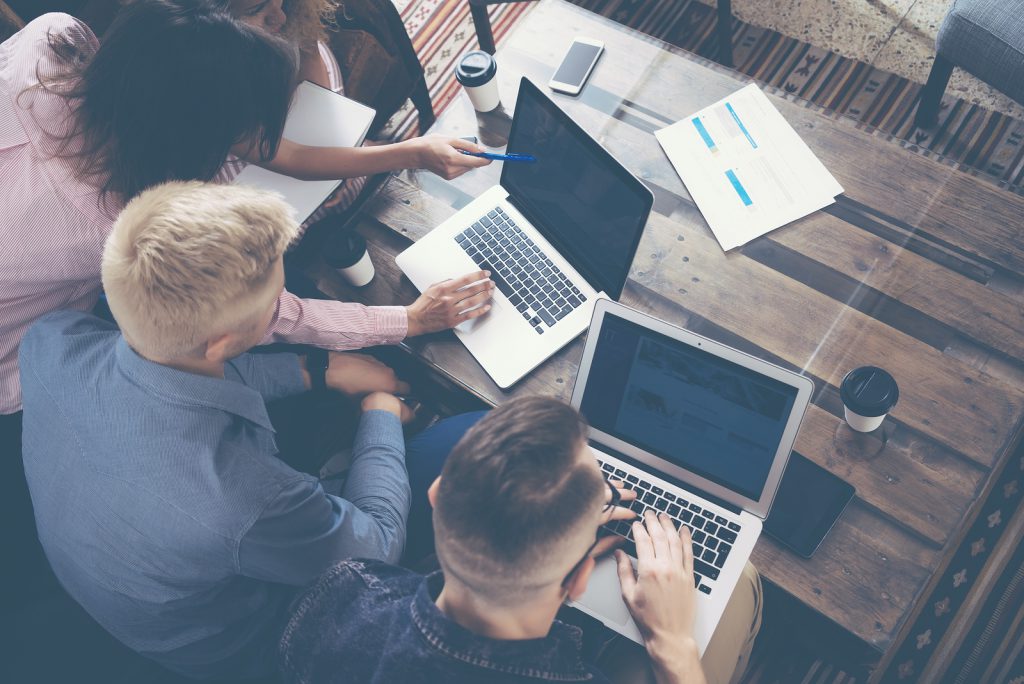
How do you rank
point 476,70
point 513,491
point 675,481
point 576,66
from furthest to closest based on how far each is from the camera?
point 576,66 < point 476,70 < point 675,481 < point 513,491

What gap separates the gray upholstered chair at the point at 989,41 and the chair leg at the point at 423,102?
152 centimetres

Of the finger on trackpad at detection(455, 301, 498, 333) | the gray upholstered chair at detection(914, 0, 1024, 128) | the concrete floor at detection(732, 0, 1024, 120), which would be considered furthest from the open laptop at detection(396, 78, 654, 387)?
the concrete floor at detection(732, 0, 1024, 120)

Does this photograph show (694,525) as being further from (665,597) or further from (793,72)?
(793,72)

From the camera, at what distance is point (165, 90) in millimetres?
1455

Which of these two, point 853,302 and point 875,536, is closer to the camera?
→ point 875,536

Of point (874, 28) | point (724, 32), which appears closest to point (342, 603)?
point (724, 32)

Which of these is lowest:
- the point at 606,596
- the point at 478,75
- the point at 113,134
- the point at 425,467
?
the point at 425,467

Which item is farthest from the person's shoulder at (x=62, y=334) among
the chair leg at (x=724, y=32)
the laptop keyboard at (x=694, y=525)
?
the chair leg at (x=724, y=32)

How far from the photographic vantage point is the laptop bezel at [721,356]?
46.4 inches

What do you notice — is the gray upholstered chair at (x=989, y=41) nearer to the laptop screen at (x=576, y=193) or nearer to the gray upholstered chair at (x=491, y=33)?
the gray upholstered chair at (x=491, y=33)

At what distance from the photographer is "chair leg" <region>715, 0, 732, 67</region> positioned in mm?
2443

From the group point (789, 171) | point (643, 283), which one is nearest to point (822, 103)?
point (789, 171)

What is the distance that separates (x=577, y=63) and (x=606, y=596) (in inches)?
47.6

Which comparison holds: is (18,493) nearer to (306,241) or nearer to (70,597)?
(70,597)
